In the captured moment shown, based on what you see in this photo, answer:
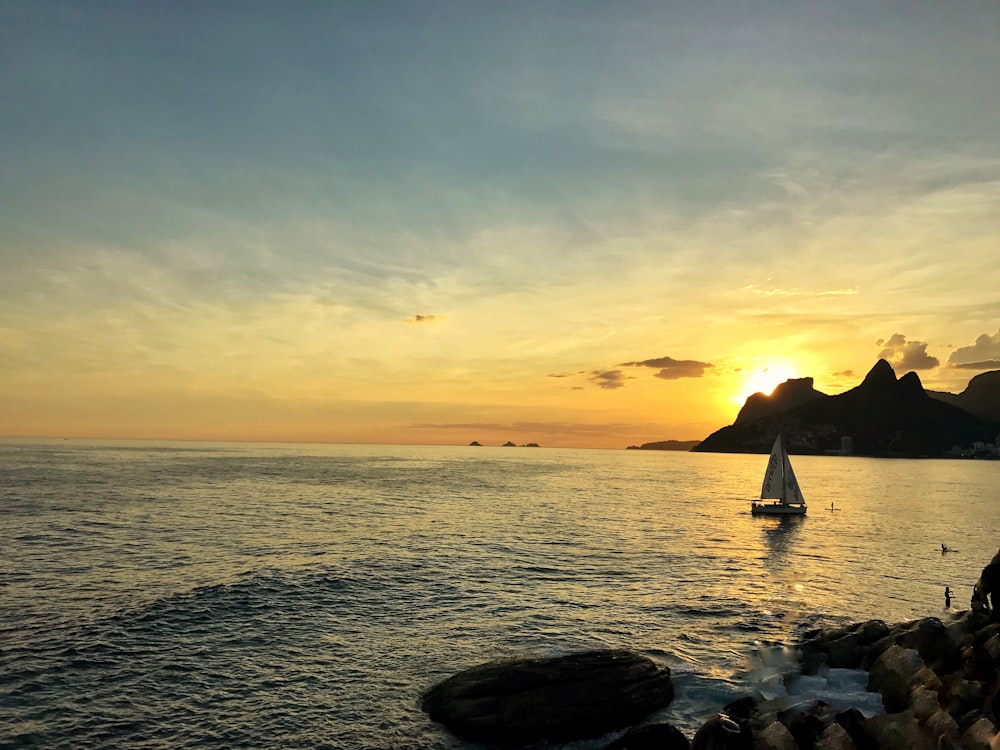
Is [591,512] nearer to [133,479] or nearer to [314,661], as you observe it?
[314,661]

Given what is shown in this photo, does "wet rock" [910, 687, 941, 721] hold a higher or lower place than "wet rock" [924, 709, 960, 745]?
lower

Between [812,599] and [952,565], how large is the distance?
26172 mm

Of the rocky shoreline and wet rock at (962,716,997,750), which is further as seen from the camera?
the rocky shoreline

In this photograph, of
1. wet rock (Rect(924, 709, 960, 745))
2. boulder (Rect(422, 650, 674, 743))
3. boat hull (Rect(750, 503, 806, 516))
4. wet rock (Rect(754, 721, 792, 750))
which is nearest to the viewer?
wet rock (Rect(924, 709, 960, 745))

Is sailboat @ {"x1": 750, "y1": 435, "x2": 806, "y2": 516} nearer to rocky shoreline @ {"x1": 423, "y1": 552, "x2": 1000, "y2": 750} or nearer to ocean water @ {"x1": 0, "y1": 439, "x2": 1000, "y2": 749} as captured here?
ocean water @ {"x1": 0, "y1": 439, "x2": 1000, "y2": 749}

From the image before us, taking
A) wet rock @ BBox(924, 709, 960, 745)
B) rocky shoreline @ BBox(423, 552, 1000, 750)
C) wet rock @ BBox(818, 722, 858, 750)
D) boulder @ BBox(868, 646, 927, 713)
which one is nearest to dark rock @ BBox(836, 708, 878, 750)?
rocky shoreline @ BBox(423, 552, 1000, 750)

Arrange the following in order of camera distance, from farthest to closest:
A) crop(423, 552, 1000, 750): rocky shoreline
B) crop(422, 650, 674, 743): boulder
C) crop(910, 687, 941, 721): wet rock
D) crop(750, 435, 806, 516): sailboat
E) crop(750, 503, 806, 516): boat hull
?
crop(750, 435, 806, 516): sailboat, crop(750, 503, 806, 516): boat hull, crop(422, 650, 674, 743): boulder, crop(910, 687, 941, 721): wet rock, crop(423, 552, 1000, 750): rocky shoreline

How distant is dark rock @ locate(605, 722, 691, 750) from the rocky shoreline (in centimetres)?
3

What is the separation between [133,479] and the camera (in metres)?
137

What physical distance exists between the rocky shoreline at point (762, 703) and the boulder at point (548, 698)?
0.04m

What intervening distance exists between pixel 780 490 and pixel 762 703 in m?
90.8

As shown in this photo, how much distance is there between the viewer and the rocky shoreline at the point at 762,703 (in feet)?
63.0

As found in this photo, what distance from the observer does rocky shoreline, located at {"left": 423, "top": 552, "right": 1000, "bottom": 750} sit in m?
19.2

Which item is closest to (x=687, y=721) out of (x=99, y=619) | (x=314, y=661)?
(x=314, y=661)
